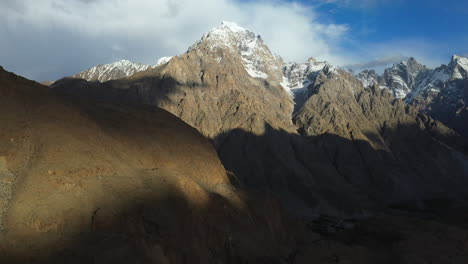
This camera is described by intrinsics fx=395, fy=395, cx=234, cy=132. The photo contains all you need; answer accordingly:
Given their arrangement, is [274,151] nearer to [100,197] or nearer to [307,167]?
[307,167]

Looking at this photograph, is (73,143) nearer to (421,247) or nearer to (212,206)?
(212,206)

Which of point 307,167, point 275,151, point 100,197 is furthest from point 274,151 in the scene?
point 100,197

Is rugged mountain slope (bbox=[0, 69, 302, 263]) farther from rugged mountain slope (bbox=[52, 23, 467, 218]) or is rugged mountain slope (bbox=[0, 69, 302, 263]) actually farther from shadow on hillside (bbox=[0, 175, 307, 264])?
rugged mountain slope (bbox=[52, 23, 467, 218])

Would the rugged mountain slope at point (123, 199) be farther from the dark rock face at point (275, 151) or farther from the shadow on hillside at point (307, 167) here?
the dark rock face at point (275, 151)

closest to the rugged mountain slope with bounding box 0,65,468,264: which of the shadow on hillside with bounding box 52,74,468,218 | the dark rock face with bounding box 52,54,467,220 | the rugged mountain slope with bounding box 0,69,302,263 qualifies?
the rugged mountain slope with bounding box 0,69,302,263

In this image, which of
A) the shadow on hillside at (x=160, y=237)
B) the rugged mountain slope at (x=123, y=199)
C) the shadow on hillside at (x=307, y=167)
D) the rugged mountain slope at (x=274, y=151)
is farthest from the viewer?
the rugged mountain slope at (x=274, y=151)

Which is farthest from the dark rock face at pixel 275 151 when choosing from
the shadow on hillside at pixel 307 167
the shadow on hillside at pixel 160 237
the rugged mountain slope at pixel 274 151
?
the shadow on hillside at pixel 160 237

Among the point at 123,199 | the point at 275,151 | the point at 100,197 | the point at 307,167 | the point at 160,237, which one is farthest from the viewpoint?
the point at 307,167

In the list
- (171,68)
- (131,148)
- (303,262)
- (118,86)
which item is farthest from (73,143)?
(171,68)

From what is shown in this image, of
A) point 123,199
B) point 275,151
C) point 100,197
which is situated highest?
point 100,197
